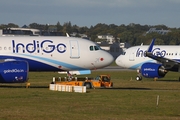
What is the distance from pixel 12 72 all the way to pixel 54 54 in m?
5.34

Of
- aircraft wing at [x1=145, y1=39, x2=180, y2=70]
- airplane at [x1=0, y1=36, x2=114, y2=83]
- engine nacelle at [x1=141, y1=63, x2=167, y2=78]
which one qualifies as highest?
airplane at [x1=0, y1=36, x2=114, y2=83]

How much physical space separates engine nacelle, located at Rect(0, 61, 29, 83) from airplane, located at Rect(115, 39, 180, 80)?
20904mm

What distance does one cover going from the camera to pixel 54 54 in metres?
46.0

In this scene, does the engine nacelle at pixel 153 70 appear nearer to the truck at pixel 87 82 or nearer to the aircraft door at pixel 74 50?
the truck at pixel 87 82

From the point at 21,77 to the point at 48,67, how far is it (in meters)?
4.82

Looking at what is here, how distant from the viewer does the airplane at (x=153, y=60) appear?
60375mm

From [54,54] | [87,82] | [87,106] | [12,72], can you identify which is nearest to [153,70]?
[87,82]

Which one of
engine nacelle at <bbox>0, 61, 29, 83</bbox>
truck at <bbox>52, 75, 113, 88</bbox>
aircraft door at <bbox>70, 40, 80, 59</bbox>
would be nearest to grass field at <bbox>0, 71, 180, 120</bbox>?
engine nacelle at <bbox>0, 61, 29, 83</bbox>

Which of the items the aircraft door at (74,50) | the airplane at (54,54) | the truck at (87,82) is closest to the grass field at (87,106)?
the truck at (87,82)

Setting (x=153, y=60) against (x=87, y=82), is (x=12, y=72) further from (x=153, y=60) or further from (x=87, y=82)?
(x=153, y=60)

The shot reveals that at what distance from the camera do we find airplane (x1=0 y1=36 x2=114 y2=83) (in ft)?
149

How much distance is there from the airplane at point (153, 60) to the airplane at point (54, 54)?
13.9m

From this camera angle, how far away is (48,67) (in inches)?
1820

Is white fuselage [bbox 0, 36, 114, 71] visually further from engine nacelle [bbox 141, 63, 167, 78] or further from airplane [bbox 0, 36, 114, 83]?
engine nacelle [bbox 141, 63, 167, 78]
